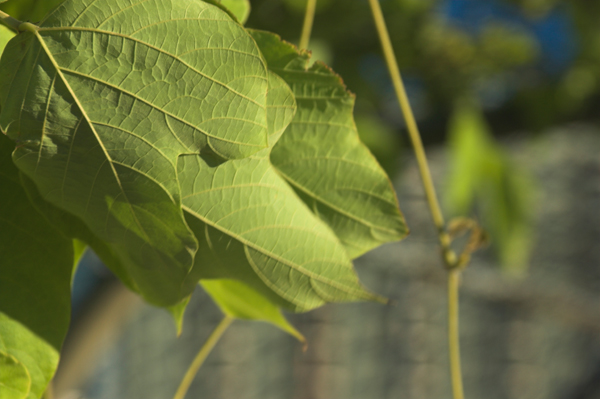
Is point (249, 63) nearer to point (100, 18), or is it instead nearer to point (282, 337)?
point (100, 18)

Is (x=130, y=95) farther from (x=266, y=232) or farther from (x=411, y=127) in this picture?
(x=411, y=127)

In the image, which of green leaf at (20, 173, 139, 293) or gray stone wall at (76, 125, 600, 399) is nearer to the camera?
green leaf at (20, 173, 139, 293)

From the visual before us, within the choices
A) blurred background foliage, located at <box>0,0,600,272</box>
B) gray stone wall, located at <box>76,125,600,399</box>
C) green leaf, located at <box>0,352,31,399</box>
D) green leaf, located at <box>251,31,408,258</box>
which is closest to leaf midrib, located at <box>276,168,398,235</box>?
green leaf, located at <box>251,31,408,258</box>

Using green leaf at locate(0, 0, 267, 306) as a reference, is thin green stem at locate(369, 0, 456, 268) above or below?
below

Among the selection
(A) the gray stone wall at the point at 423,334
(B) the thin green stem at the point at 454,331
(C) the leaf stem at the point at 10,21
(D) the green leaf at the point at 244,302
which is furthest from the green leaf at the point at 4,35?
(A) the gray stone wall at the point at 423,334

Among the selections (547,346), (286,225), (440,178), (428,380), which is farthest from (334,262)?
(547,346)

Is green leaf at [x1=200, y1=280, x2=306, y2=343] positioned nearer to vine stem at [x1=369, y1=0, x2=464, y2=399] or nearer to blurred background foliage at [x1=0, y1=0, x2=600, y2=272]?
vine stem at [x1=369, y1=0, x2=464, y2=399]
